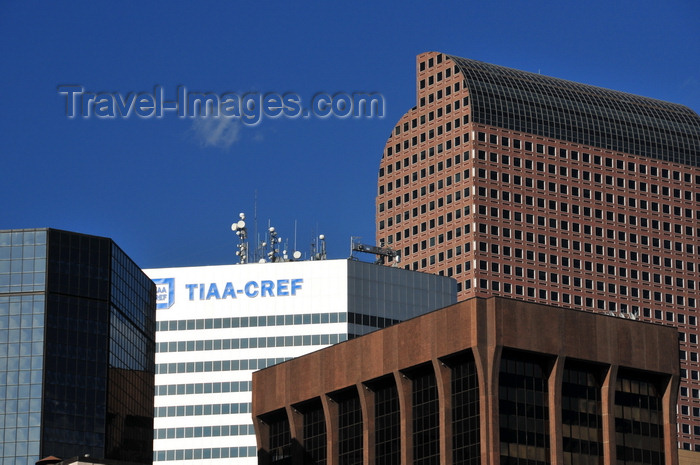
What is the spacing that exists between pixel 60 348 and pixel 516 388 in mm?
50546

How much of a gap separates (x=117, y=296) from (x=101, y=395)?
1296 centimetres

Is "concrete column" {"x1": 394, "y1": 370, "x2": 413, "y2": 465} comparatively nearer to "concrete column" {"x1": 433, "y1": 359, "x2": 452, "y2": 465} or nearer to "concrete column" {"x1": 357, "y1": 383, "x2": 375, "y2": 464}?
"concrete column" {"x1": 433, "y1": 359, "x2": 452, "y2": 465}

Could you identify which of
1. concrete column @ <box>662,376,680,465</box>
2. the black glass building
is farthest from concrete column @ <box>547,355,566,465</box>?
the black glass building

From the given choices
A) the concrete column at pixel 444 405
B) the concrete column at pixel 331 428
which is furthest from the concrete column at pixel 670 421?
the concrete column at pixel 331 428

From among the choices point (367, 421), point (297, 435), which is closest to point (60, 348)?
point (297, 435)

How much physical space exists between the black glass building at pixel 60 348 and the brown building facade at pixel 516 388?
26.8 metres

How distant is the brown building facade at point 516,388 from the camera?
166 metres

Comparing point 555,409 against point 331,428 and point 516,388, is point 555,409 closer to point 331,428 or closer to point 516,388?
point 516,388

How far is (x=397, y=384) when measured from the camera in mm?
178750

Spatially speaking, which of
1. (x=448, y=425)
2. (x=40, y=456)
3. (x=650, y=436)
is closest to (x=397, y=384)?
(x=448, y=425)

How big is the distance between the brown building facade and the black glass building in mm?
26765

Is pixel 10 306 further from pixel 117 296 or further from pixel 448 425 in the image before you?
pixel 448 425

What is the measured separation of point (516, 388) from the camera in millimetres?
167125

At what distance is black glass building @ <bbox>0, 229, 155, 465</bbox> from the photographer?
604 feet
